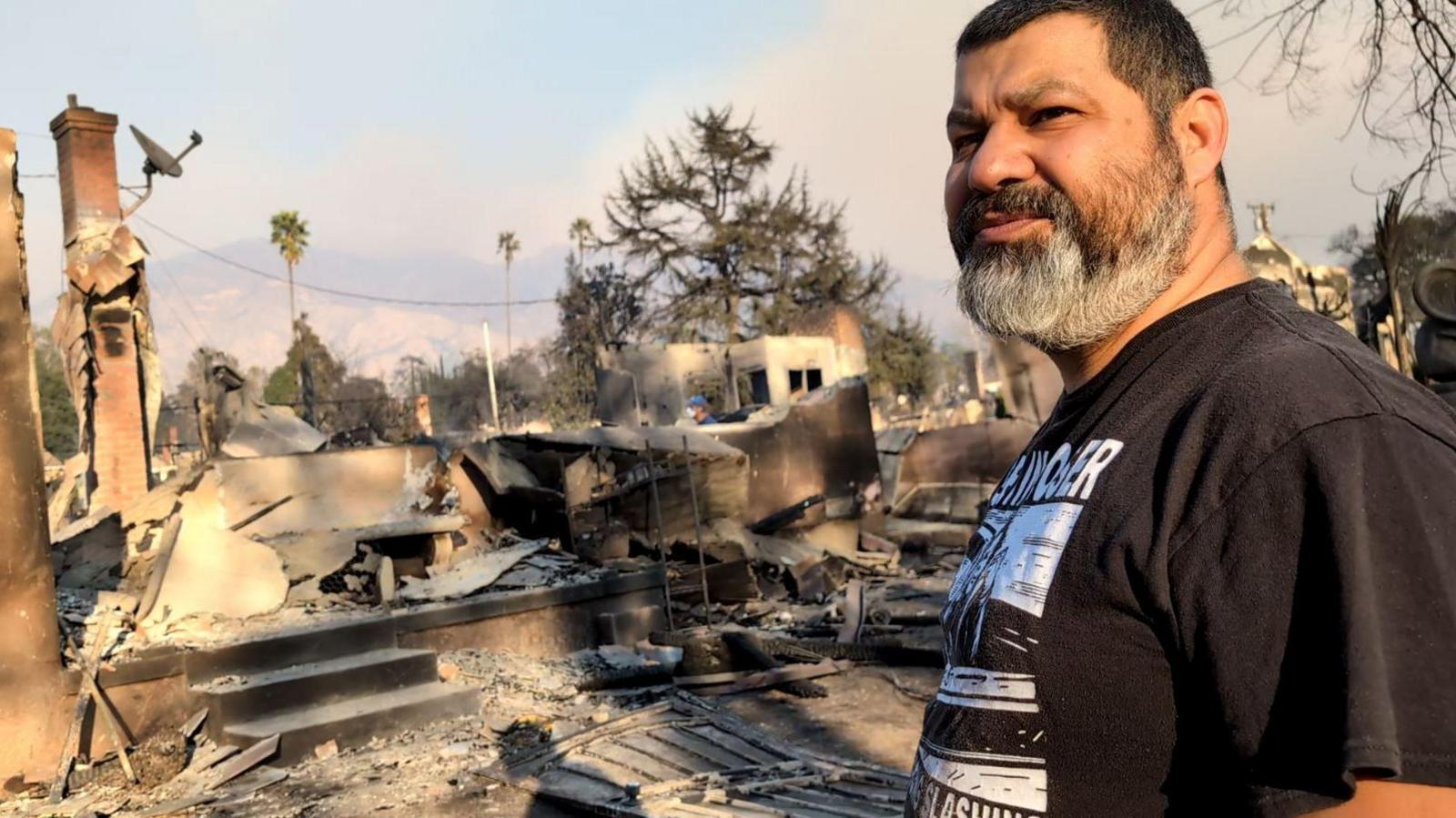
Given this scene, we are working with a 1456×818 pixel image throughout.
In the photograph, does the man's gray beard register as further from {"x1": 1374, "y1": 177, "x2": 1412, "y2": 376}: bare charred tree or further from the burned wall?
the burned wall

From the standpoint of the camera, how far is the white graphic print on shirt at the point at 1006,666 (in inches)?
50.1

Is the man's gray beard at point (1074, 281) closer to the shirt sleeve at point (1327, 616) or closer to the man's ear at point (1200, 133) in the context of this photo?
the man's ear at point (1200, 133)

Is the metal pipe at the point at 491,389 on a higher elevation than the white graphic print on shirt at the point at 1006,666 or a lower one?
higher

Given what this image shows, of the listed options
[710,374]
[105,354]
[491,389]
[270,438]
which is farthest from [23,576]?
[491,389]

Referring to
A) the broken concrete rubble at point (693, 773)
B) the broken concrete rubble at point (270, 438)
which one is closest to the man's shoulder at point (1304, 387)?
the broken concrete rubble at point (693, 773)

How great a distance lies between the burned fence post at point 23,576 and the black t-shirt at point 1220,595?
7.14m

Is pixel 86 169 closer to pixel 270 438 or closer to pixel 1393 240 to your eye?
pixel 270 438

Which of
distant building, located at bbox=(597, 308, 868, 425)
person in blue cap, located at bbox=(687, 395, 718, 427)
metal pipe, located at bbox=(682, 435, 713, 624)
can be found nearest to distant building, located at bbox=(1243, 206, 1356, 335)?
distant building, located at bbox=(597, 308, 868, 425)

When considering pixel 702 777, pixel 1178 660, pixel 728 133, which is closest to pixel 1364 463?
pixel 1178 660

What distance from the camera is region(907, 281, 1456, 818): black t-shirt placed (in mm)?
963

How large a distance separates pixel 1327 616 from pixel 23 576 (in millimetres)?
7741

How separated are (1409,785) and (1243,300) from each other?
2.02ft

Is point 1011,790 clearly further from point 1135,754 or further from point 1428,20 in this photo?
point 1428,20

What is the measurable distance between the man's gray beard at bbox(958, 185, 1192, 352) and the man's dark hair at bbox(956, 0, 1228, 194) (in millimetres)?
152
